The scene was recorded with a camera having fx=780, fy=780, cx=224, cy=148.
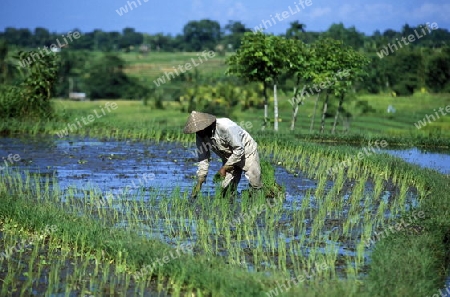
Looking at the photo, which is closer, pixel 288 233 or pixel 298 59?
pixel 288 233

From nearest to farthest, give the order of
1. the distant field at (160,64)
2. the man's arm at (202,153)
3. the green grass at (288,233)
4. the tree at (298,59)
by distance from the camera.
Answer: the green grass at (288,233)
the man's arm at (202,153)
the tree at (298,59)
the distant field at (160,64)

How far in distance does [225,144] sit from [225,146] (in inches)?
1.8

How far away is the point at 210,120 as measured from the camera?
8.62 metres

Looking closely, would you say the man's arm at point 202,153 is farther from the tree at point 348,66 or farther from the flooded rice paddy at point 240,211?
the tree at point 348,66

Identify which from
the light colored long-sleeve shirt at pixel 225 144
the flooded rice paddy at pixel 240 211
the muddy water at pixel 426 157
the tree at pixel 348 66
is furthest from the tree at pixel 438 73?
the light colored long-sleeve shirt at pixel 225 144

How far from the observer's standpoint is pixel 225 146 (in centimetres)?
903

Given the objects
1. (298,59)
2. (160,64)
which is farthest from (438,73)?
(160,64)

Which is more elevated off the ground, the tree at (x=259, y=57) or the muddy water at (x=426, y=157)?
the tree at (x=259, y=57)

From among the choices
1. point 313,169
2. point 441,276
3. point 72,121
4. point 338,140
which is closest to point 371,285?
point 441,276

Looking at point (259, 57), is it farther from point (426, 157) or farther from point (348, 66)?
point (426, 157)

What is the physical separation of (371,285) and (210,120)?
149 inches

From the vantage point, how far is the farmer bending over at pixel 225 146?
8594mm

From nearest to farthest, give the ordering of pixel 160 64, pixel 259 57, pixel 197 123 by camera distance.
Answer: pixel 197 123 → pixel 259 57 → pixel 160 64

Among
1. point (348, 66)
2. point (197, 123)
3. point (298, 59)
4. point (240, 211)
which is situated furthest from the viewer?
point (348, 66)
